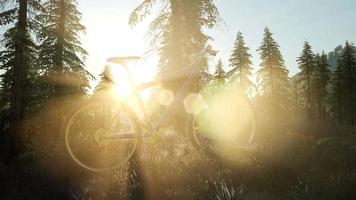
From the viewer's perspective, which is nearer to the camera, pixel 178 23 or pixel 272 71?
pixel 178 23

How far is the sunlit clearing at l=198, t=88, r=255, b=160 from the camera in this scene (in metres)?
6.07

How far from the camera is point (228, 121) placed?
625cm

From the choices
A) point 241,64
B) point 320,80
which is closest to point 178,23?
point 241,64

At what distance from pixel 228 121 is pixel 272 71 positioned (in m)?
36.2

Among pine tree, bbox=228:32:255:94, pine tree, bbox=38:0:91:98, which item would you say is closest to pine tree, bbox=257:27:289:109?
pine tree, bbox=228:32:255:94

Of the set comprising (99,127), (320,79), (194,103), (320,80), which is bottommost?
(99,127)

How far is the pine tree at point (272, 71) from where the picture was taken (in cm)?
4047

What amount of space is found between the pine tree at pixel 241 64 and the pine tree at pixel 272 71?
1985 mm

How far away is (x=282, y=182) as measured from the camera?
463cm

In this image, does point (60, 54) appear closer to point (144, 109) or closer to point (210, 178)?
point (144, 109)

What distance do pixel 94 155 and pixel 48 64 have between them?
633 inches

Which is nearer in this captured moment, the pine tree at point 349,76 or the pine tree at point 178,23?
the pine tree at point 178,23

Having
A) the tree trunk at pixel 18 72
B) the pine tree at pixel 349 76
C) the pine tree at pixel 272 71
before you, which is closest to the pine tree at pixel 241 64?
the pine tree at pixel 272 71

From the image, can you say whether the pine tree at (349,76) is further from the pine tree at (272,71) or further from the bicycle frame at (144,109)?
the bicycle frame at (144,109)
